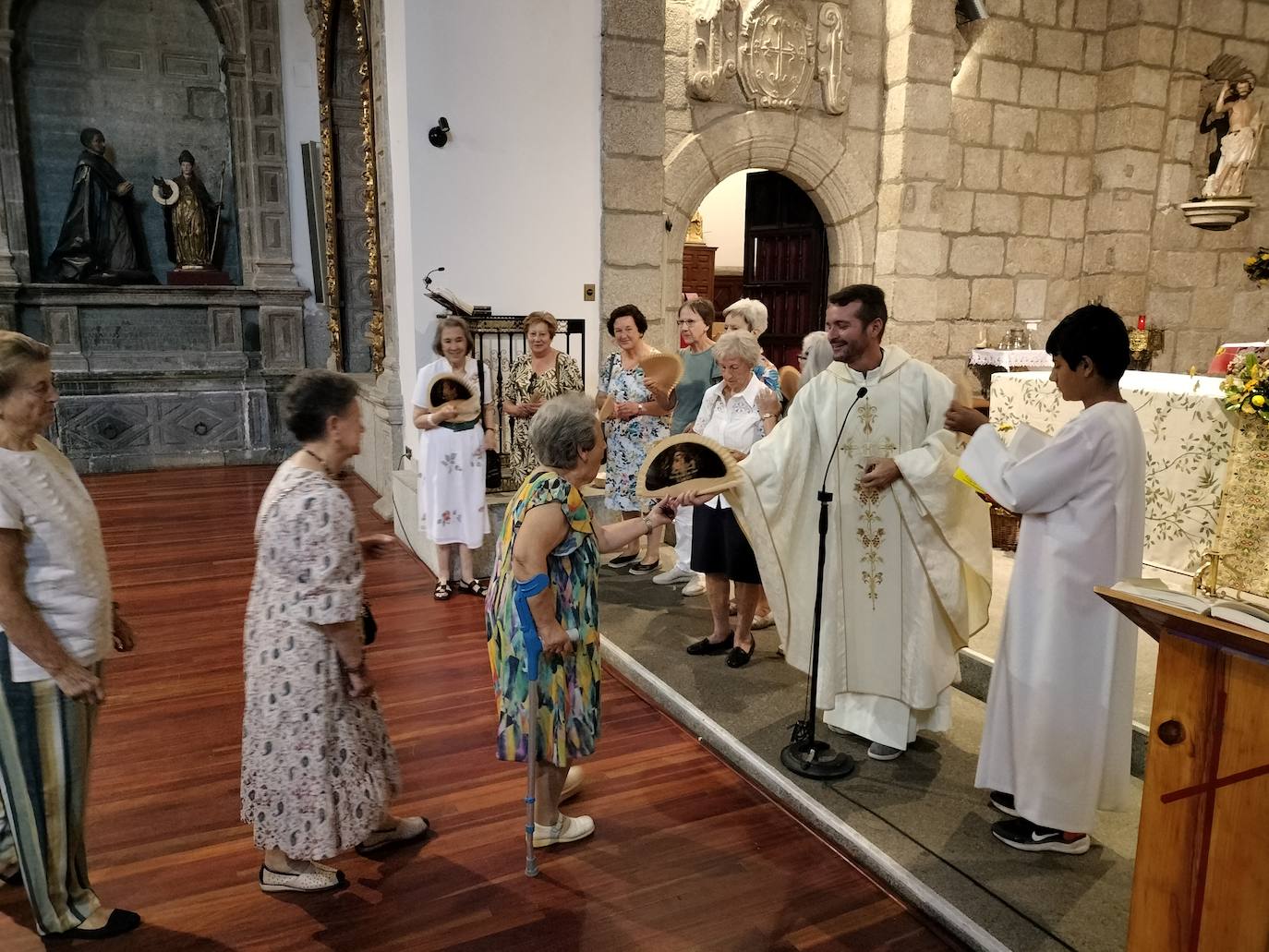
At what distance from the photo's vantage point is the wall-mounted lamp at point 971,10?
7.22 meters

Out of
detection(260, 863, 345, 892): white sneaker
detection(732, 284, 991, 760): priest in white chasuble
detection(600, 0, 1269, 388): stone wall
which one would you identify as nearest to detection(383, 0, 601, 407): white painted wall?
detection(600, 0, 1269, 388): stone wall

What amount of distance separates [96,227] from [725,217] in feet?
23.0

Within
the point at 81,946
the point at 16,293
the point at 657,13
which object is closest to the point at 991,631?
the point at 81,946

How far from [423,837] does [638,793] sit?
2.47 ft

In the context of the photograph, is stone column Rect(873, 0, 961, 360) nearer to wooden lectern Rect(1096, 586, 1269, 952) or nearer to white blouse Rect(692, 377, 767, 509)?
white blouse Rect(692, 377, 767, 509)

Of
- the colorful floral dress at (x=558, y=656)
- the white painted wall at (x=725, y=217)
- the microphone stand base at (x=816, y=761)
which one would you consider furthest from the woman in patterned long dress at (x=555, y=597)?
the white painted wall at (x=725, y=217)

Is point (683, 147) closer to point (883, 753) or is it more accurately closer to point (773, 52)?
point (773, 52)

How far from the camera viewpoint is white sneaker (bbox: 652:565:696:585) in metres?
5.30

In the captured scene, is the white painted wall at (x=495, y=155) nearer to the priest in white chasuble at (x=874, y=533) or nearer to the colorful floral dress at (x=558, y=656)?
the priest in white chasuble at (x=874, y=533)

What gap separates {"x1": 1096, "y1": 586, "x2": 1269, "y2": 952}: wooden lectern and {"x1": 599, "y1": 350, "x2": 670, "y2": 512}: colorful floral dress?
3509 millimetres

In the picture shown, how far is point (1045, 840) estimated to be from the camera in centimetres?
269

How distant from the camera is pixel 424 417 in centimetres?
487

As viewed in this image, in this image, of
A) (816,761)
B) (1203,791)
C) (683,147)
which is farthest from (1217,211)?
(1203,791)

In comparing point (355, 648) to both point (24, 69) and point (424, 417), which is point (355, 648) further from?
point (24, 69)
